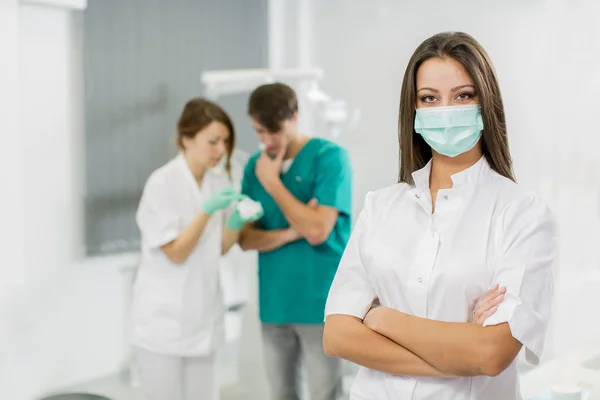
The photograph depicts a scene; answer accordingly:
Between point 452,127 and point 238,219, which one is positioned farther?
point 238,219

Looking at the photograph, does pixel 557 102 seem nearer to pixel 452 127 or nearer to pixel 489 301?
pixel 452 127

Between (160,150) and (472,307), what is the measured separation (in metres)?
1.46

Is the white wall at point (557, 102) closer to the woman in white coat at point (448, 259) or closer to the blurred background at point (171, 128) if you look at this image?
the blurred background at point (171, 128)

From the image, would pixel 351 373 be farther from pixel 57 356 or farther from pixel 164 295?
pixel 57 356

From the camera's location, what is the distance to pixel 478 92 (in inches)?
55.5

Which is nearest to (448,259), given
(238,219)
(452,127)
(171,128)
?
(452,127)

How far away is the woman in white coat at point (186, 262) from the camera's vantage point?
7.52ft

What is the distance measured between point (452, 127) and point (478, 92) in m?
0.09

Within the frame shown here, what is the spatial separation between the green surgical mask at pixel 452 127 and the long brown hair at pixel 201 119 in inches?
42.2

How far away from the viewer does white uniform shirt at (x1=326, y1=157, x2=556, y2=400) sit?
133 centimetres

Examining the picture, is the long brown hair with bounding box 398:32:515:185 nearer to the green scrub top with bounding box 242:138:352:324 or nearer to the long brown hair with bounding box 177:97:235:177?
the green scrub top with bounding box 242:138:352:324

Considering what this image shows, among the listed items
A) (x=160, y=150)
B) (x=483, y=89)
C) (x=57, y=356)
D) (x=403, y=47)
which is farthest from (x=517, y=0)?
(x=57, y=356)

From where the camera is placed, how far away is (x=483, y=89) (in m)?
1.40

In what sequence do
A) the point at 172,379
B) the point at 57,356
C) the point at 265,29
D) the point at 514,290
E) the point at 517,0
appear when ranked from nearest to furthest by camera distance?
the point at 514,290, the point at 517,0, the point at 172,379, the point at 57,356, the point at 265,29
